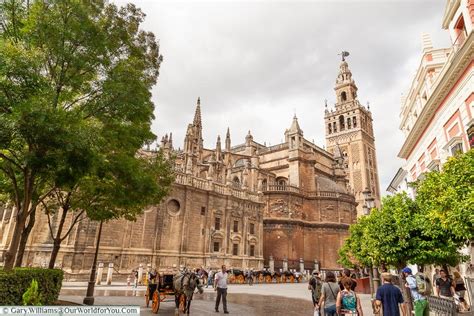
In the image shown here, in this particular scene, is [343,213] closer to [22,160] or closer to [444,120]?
[444,120]

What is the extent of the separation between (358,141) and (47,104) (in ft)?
223

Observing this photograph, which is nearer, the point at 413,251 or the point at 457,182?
the point at 457,182

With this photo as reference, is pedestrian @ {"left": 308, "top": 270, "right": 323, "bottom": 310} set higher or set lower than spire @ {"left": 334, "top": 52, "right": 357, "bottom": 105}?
lower

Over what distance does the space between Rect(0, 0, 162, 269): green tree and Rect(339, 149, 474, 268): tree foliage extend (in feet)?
29.1

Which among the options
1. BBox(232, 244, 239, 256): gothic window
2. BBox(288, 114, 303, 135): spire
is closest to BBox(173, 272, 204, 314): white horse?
BBox(232, 244, 239, 256): gothic window

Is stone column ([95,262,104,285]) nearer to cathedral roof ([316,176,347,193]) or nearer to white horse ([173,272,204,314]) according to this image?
white horse ([173,272,204,314])

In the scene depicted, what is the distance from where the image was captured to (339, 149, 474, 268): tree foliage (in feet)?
23.6

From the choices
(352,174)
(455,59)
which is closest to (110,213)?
(455,59)

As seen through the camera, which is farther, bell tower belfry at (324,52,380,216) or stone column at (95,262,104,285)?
bell tower belfry at (324,52,380,216)

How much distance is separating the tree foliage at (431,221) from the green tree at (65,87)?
8883mm

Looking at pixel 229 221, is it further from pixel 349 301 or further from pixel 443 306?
pixel 349 301

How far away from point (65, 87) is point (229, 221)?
76.9 feet

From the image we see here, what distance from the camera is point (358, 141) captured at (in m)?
67.5

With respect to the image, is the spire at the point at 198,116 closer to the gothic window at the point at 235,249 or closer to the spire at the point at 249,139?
the spire at the point at 249,139
